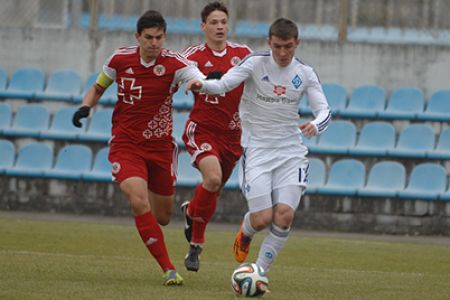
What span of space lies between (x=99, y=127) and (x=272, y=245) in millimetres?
9558

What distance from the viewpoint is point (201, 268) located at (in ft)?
34.0

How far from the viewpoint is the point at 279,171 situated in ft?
27.9

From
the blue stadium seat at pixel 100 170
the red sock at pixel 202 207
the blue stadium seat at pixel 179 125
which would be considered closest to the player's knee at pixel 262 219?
the red sock at pixel 202 207

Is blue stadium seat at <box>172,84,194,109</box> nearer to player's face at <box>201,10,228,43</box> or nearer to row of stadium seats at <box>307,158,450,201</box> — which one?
row of stadium seats at <box>307,158,450,201</box>

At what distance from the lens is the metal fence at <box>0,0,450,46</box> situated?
17.4 meters

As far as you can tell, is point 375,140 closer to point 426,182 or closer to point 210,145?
point 426,182

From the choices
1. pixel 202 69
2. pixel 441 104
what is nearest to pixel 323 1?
pixel 441 104

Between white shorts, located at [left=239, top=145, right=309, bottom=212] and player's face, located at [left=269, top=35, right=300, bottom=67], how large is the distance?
0.71m

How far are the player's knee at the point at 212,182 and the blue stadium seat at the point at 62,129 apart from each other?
304 inches

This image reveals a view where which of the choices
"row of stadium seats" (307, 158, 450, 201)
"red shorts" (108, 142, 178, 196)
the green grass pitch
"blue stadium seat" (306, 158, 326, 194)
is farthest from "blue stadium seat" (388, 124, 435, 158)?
"red shorts" (108, 142, 178, 196)

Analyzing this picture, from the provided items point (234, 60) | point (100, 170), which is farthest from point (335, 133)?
point (234, 60)

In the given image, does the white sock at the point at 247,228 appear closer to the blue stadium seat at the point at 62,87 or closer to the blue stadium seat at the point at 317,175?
the blue stadium seat at the point at 317,175

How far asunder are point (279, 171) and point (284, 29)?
1114 millimetres

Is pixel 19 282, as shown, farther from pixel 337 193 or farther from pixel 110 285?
pixel 337 193
